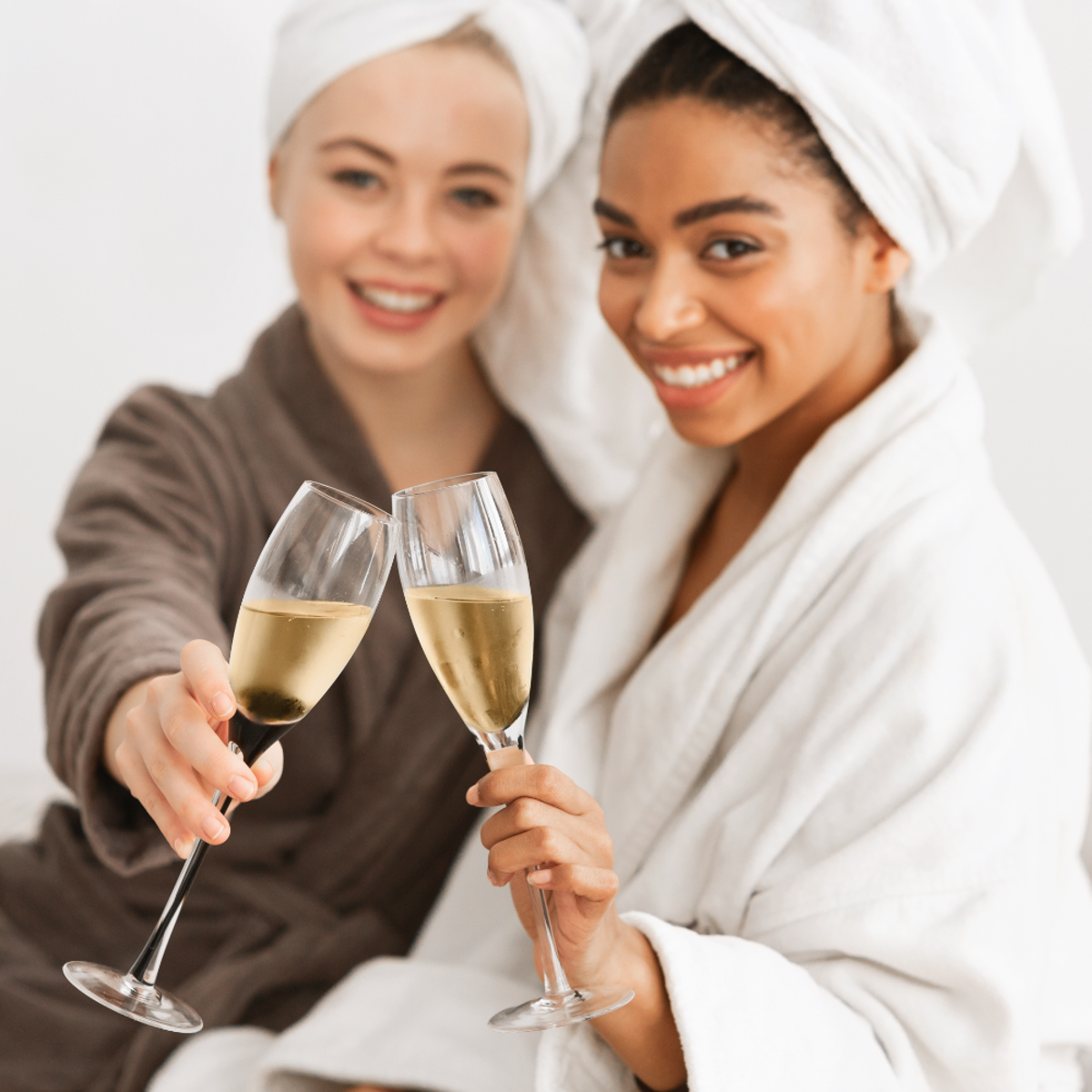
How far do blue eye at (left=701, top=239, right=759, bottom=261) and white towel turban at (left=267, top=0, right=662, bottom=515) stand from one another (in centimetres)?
53

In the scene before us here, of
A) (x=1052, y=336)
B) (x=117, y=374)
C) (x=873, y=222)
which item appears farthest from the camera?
(x=117, y=374)

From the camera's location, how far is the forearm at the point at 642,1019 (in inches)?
42.2

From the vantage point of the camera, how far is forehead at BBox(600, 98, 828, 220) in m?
1.25

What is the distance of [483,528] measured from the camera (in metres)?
0.98

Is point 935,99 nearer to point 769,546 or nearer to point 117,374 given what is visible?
point 769,546

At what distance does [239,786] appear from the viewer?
0.97 metres

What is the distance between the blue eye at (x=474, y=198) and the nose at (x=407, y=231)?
0.07 metres

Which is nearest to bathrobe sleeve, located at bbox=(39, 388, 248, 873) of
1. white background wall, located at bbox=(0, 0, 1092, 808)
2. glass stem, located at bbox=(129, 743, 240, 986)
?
→ glass stem, located at bbox=(129, 743, 240, 986)

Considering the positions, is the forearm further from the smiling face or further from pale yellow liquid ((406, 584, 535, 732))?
the smiling face

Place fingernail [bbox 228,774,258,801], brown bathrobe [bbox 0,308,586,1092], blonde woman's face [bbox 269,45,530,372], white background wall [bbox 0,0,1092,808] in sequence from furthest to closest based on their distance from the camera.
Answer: white background wall [bbox 0,0,1092,808]
blonde woman's face [bbox 269,45,530,372]
brown bathrobe [bbox 0,308,586,1092]
fingernail [bbox 228,774,258,801]

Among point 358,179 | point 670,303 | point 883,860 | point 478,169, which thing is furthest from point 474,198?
point 883,860

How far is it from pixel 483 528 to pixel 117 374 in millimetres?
2206

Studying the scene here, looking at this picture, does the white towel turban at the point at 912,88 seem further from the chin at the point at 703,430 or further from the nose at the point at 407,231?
the nose at the point at 407,231

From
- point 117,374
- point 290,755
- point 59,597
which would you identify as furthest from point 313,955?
point 117,374
